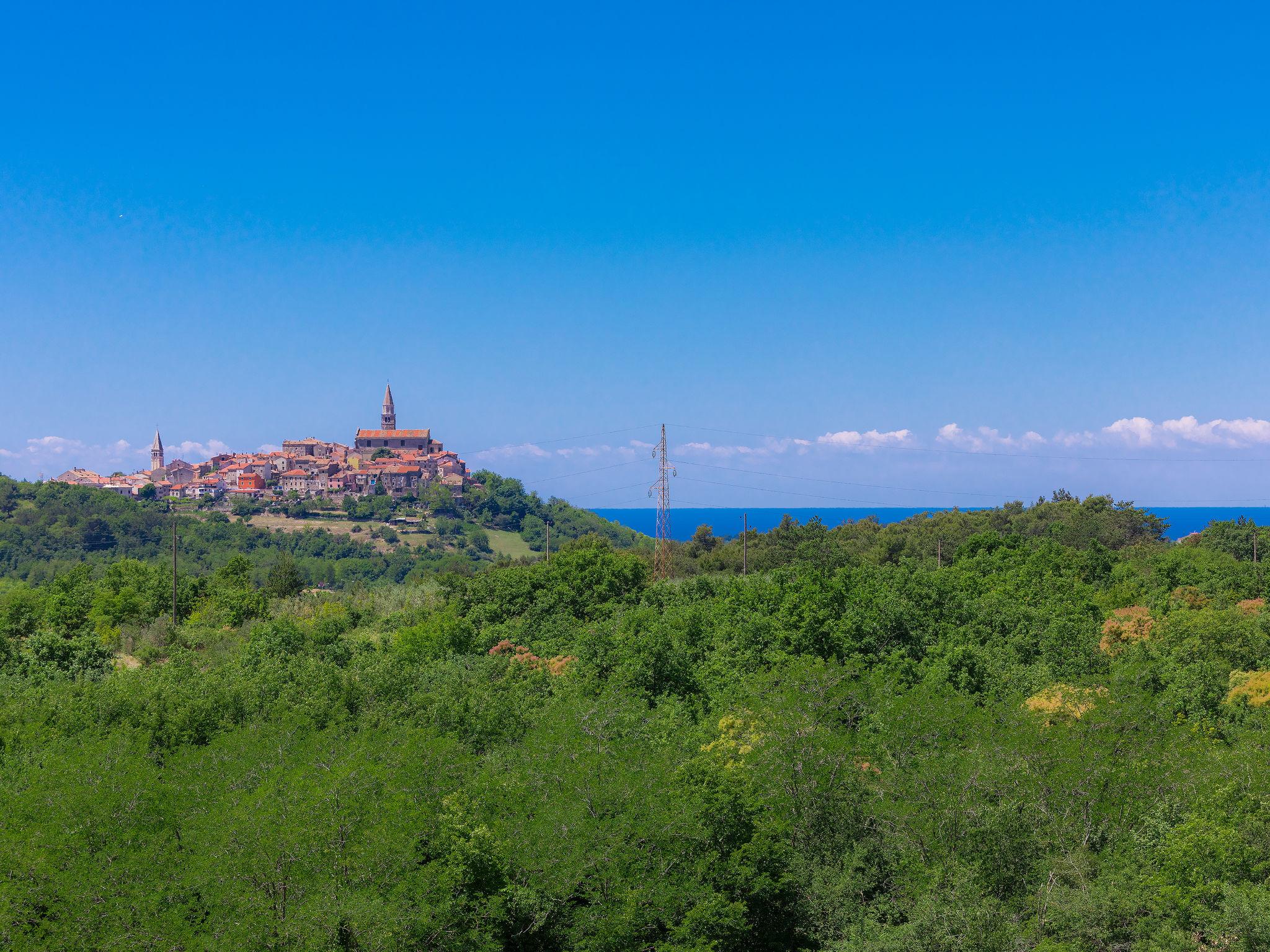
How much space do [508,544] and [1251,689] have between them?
138 meters

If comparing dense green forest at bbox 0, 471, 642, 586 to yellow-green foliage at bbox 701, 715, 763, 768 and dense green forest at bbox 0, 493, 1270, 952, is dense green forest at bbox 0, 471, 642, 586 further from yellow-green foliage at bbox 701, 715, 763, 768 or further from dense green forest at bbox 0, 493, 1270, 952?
yellow-green foliage at bbox 701, 715, 763, 768

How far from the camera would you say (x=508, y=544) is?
6639 inches

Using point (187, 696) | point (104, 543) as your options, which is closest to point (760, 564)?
point (187, 696)

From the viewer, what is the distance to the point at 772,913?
24.4m

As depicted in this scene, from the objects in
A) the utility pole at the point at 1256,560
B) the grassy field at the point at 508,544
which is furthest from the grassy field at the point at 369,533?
the utility pole at the point at 1256,560

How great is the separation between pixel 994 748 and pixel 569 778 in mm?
11248

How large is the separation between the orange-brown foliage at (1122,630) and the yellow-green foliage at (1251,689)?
16.0ft

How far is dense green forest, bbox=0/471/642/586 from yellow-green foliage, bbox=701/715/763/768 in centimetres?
8016

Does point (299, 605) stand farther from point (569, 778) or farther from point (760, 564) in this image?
point (569, 778)

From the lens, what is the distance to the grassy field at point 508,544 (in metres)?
162

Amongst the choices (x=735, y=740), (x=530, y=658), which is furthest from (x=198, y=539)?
(x=735, y=740)

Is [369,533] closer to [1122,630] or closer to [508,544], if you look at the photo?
[508,544]

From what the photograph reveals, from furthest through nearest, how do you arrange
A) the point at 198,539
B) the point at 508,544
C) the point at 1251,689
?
1. the point at 508,544
2. the point at 198,539
3. the point at 1251,689

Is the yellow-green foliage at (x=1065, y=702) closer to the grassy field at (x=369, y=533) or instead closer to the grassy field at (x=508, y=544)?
the grassy field at (x=369, y=533)
